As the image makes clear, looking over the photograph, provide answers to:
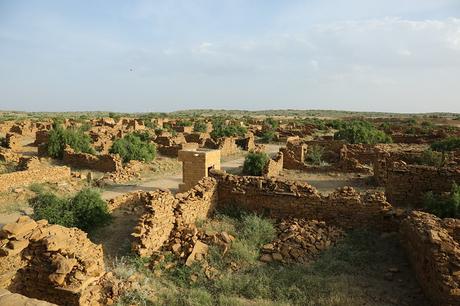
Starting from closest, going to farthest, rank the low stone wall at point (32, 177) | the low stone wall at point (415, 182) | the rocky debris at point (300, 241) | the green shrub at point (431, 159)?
the rocky debris at point (300, 241), the low stone wall at point (415, 182), the low stone wall at point (32, 177), the green shrub at point (431, 159)

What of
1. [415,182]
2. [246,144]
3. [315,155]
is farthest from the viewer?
[246,144]

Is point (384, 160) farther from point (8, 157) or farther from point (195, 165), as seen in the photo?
point (8, 157)

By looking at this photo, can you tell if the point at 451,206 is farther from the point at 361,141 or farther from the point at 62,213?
the point at 361,141

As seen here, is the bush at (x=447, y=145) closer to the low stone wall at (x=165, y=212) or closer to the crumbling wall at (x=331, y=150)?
the crumbling wall at (x=331, y=150)

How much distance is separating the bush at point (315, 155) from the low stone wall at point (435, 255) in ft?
43.0

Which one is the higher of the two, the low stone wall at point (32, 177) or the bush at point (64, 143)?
the bush at point (64, 143)

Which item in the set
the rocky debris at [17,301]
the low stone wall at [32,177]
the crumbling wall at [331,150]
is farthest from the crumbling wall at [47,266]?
the crumbling wall at [331,150]

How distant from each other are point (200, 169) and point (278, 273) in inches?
283

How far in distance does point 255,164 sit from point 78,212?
31.2ft

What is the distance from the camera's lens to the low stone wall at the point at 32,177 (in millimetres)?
14688

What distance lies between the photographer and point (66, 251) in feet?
20.3

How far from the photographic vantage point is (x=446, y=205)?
10234 mm

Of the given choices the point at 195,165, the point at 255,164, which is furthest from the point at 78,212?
the point at 255,164

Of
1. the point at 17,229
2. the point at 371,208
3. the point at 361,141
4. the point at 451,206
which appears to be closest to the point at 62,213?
the point at 17,229
